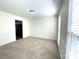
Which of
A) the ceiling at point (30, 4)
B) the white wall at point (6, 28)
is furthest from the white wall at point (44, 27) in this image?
the ceiling at point (30, 4)

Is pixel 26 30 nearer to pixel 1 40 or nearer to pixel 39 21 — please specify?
pixel 39 21

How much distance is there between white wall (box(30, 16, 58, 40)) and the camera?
245 inches

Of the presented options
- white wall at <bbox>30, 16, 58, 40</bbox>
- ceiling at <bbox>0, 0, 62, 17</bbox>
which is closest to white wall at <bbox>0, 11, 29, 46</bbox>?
ceiling at <bbox>0, 0, 62, 17</bbox>

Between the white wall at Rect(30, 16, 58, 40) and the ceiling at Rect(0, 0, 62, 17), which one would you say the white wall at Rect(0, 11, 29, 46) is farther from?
the white wall at Rect(30, 16, 58, 40)

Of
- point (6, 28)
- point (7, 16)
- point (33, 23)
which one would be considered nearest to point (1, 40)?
point (6, 28)

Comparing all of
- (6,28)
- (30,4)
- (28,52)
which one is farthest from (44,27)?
(28,52)

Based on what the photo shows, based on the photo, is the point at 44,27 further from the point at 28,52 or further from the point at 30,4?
the point at 28,52

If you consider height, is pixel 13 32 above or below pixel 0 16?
below

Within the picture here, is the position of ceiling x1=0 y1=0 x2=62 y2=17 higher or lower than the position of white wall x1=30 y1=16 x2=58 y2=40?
higher

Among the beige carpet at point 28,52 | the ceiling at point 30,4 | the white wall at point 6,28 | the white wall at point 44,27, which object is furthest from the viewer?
the white wall at point 44,27

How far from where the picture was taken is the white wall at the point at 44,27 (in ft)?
20.4

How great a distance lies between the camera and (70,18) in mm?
1416

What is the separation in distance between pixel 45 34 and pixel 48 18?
60.3 inches

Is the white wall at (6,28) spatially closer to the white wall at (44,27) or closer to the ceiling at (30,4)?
the ceiling at (30,4)
